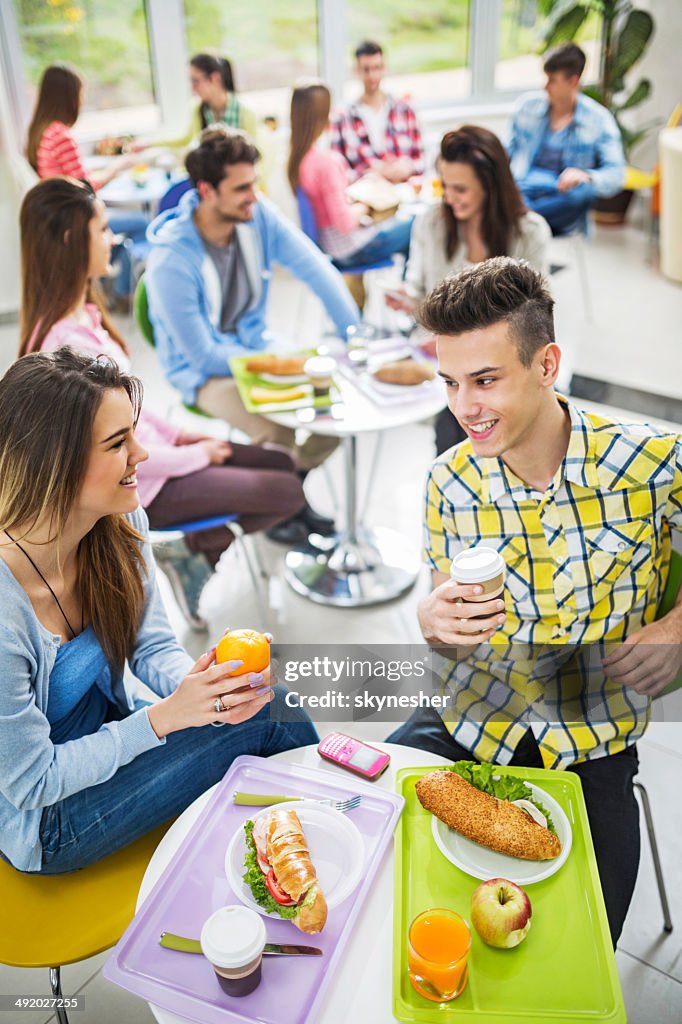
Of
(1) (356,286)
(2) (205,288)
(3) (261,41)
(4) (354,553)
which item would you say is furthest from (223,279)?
(3) (261,41)

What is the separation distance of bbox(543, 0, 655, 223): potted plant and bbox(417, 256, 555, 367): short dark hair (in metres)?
4.98

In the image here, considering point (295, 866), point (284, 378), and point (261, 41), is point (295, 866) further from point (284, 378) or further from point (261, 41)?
point (261, 41)

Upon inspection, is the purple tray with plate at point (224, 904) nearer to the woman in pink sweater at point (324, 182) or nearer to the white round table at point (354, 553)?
the white round table at point (354, 553)

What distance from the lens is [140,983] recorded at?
47.1 inches

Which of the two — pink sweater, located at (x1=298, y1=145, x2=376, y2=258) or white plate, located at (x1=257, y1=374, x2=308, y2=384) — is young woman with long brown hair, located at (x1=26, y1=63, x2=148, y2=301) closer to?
pink sweater, located at (x1=298, y1=145, x2=376, y2=258)

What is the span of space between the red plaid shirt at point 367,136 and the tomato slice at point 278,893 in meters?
4.62

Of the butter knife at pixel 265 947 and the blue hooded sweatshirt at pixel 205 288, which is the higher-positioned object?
the blue hooded sweatshirt at pixel 205 288

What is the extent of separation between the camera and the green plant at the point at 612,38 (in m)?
5.79

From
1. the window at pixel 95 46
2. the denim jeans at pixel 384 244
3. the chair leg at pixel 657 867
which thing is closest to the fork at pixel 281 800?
the chair leg at pixel 657 867

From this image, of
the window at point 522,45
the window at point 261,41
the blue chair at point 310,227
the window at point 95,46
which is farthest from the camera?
the window at point 522,45

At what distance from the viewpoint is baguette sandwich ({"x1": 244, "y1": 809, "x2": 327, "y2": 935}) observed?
1235mm

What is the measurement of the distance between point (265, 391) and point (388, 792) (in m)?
1.50

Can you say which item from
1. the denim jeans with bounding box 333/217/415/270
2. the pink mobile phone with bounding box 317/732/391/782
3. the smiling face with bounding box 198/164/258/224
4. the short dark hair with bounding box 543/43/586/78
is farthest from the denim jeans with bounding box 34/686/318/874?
the short dark hair with bounding box 543/43/586/78

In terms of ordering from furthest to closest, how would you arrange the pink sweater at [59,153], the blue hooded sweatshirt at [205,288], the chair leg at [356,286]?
the chair leg at [356,286], the pink sweater at [59,153], the blue hooded sweatshirt at [205,288]
